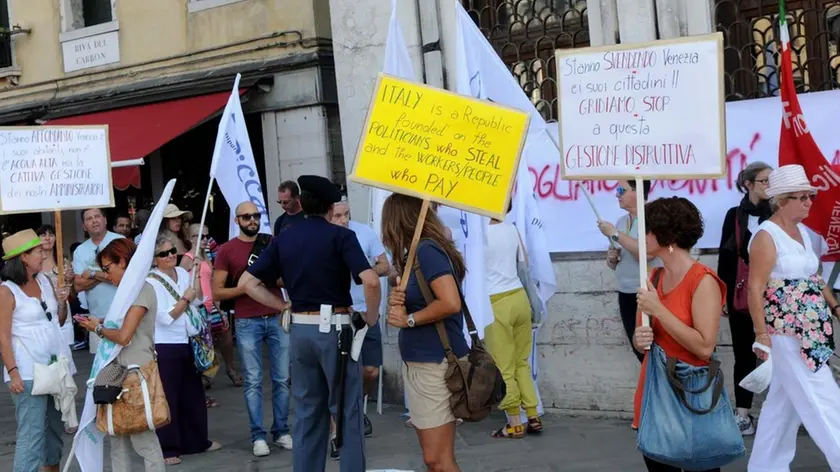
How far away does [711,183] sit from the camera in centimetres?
782

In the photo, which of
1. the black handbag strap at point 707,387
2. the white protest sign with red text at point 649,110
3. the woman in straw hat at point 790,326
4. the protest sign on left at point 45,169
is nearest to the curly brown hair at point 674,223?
the white protest sign with red text at point 649,110

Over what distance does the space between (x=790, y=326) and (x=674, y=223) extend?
1325mm

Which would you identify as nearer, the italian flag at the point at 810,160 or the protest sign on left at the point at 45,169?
the italian flag at the point at 810,160

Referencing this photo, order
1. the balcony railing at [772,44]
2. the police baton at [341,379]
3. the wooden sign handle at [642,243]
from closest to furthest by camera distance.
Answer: the wooden sign handle at [642,243]
the police baton at [341,379]
the balcony railing at [772,44]

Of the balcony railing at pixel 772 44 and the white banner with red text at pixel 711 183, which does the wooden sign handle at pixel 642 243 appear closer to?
the white banner with red text at pixel 711 183

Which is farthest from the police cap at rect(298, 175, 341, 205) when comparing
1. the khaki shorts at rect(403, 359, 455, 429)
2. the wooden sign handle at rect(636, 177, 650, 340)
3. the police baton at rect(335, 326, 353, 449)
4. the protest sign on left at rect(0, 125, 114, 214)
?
the protest sign on left at rect(0, 125, 114, 214)

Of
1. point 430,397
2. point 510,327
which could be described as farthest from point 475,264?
point 430,397

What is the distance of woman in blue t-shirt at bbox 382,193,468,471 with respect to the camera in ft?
17.3

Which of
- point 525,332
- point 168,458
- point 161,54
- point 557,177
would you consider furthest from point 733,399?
point 161,54

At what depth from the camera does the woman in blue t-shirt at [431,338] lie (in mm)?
5277

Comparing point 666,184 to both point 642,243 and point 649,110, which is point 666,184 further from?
point 642,243

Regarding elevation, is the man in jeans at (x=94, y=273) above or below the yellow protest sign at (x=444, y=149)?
below

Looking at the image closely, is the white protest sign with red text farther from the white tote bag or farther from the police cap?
the police cap

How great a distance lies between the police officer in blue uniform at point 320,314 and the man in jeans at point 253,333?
68.6 inches
